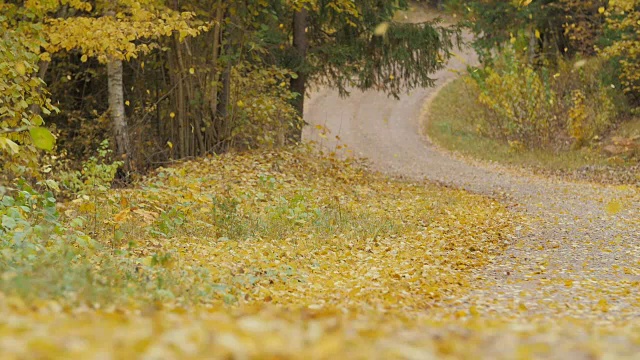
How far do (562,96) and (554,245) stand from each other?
16.4 meters

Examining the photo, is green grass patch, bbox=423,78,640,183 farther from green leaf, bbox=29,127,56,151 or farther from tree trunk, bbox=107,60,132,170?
green leaf, bbox=29,127,56,151

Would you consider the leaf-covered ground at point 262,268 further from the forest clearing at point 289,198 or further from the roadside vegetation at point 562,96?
the roadside vegetation at point 562,96

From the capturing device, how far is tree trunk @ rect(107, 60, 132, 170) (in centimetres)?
1532

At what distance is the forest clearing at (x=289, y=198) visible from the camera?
159 inches

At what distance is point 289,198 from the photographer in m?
12.6

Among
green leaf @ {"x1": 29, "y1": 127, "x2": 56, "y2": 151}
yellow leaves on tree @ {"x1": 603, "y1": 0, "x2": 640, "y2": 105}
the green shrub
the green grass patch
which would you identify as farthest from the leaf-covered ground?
the green shrub

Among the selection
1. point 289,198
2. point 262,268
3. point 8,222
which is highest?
point 8,222

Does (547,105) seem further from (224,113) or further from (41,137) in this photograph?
(41,137)

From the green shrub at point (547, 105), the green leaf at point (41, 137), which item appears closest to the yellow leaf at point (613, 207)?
the green shrub at point (547, 105)

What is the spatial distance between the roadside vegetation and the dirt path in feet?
5.86

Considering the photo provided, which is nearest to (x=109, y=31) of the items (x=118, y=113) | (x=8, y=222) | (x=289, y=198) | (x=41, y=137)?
(x=118, y=113)

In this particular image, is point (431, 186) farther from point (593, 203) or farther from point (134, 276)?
point (134, 276)

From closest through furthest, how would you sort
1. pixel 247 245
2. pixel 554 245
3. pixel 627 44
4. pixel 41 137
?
pixel 41 137, pixel 247 245, pixel 554 245, pixel 627 44

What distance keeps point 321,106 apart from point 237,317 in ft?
99.6
